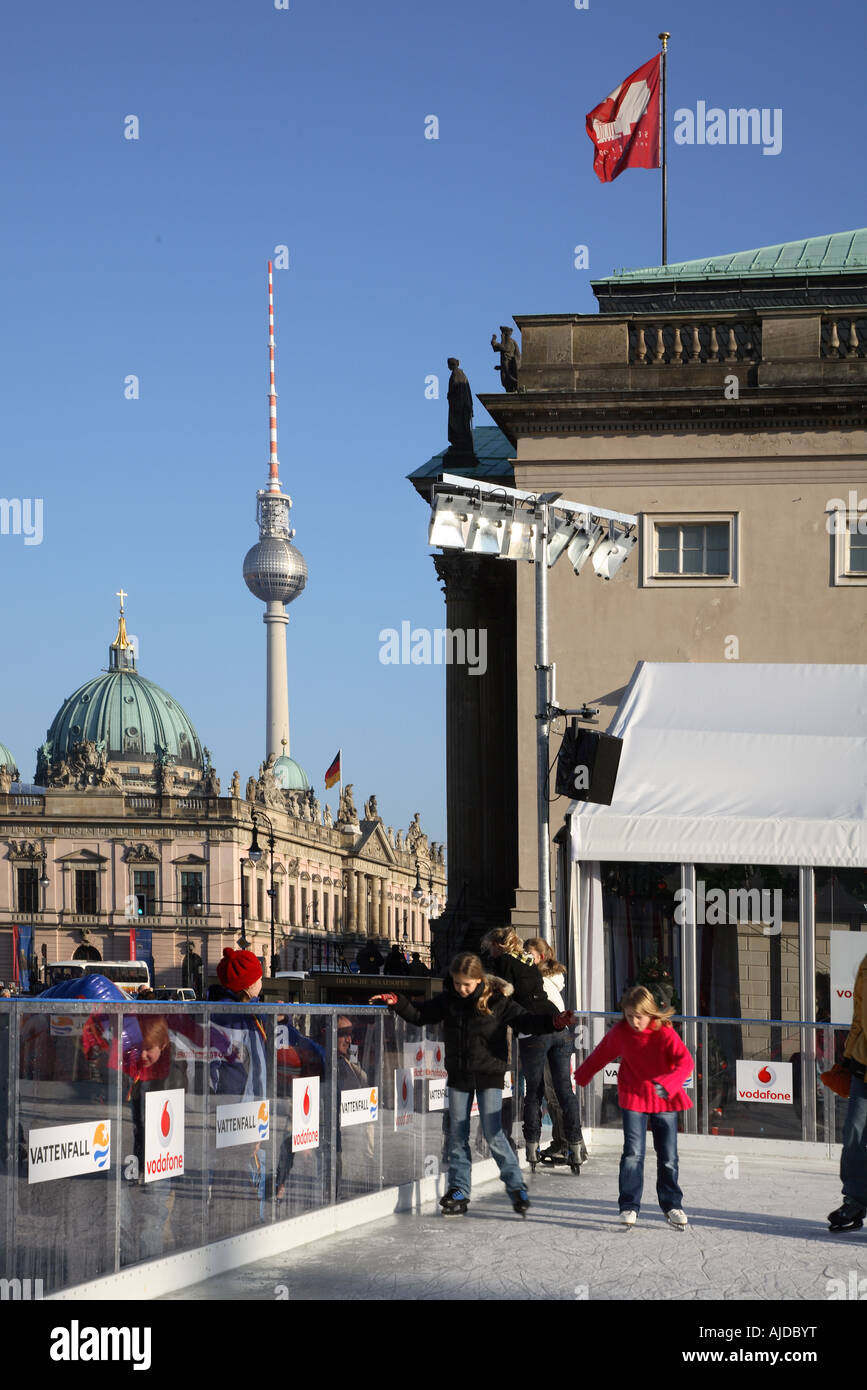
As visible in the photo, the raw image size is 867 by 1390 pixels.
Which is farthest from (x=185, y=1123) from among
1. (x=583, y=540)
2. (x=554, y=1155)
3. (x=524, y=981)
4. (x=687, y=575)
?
(x=687, y=575)

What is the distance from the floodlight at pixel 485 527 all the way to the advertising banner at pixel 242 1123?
8.30m

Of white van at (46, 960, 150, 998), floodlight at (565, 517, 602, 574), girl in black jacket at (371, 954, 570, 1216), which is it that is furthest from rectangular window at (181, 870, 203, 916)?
girl in black jacket at (371, 954, 570, 1216)

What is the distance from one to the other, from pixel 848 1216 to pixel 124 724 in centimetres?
16503

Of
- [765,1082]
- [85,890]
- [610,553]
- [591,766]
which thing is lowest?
[85,890]

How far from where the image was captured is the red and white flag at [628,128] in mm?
30359

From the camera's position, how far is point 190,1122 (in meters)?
9.48

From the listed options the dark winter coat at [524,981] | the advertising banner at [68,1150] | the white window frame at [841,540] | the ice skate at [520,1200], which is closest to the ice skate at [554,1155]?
the dark winter coat at [524,981]

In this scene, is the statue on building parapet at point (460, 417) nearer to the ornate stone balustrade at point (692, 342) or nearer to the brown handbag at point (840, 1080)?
the ornate stone balustrade at point (692, 342)

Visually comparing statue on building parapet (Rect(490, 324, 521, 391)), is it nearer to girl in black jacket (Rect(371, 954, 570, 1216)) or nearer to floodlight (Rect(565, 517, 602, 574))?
floodlight (Rect(565, 517, 602, 574))

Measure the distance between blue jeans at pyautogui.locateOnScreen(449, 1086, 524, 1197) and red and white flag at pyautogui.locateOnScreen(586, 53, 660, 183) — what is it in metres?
21.9

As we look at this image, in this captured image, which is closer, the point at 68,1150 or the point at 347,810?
the point at 68,1150

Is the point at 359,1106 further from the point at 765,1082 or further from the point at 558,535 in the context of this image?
the point at 558,535

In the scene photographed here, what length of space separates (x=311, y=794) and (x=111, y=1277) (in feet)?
554
